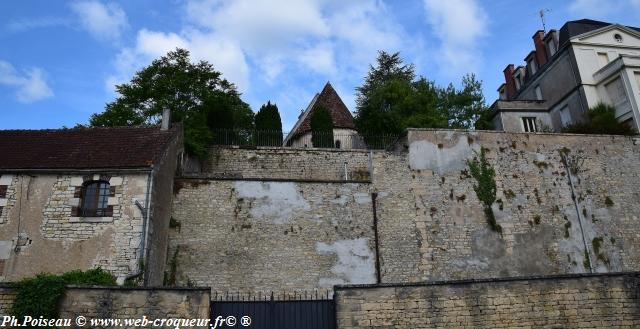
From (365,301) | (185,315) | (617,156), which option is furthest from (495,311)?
(617,156)

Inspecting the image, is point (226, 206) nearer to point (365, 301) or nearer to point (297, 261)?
point (297, 261)

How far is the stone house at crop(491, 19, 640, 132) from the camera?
82.1ft

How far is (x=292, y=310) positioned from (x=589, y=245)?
1402cm

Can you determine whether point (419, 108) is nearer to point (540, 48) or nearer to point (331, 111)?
point (331, 111)

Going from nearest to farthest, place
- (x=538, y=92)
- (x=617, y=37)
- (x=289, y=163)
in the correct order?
(x=289, y=163) → (x=617, y=37) → (x=538, y=92)

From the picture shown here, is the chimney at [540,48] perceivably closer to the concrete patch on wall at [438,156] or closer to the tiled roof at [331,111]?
the tiled roof at [331,111]

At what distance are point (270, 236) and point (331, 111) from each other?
12.2 meters

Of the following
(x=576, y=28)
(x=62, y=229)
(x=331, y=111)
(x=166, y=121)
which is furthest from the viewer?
(x=576, y=28)

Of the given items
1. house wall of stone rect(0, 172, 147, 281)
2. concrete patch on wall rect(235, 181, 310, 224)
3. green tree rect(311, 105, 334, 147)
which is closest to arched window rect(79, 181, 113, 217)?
house wall of stone rect(0, 172, 147, 281)

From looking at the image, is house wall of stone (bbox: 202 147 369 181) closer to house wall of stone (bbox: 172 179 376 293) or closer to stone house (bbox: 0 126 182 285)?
house wall of stone (bbox: 172 179 376 293)

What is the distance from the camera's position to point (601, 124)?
75.9 feet

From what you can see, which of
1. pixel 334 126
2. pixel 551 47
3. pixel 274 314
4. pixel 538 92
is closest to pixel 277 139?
pixel 334 126

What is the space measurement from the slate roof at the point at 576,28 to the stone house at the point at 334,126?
13597 millimetres

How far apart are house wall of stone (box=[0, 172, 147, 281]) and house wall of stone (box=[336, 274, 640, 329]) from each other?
23.5 ft
